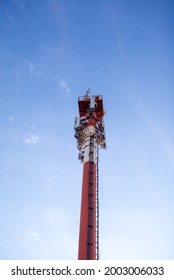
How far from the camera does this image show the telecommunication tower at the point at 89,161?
26.7 m

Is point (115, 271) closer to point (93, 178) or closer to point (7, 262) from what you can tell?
point (7, 262)

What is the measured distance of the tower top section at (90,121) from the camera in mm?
38312

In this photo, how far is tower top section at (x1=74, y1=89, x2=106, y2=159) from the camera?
38.3 m

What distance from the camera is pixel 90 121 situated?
128 ft

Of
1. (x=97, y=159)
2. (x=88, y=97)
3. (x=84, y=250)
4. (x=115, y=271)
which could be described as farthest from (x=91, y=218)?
(x=88, y=97)

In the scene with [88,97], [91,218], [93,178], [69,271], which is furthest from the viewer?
[88,97]

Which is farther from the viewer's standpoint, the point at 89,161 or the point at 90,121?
the point at 90,121

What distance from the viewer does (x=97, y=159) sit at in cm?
3475

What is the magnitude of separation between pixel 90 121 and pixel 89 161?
25.6 ft

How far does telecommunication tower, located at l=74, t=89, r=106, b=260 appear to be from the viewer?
26.7 meters

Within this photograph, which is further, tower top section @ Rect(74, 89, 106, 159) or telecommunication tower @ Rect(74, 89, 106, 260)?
tower top section @ Rect(74, 89, 106, 159)

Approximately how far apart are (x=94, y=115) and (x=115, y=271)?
87.7ft

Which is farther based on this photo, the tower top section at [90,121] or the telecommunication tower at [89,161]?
the tower top section at [90,121]

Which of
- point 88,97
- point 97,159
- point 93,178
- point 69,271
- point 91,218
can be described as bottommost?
point 69,271
